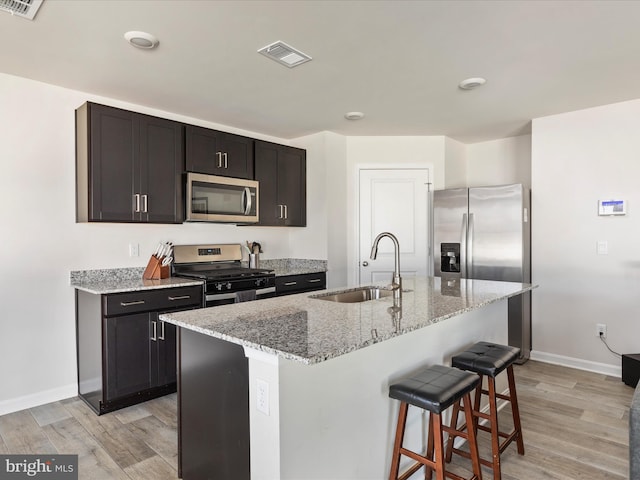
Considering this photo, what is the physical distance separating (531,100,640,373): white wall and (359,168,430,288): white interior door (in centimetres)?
117

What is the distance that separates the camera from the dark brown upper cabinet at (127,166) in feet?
10.1

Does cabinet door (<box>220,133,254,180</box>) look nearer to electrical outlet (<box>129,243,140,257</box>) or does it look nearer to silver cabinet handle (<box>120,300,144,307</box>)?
electrical outlet (<box>129,243,140,257</box>)

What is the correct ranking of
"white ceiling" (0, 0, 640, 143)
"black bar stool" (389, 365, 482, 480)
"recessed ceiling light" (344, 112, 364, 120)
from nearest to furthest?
1. "black bar stool" (389, 365, 482, 480)
2. "white ceiling" (0, 0, 640, 143)
3. "recessed ceiling light" (344, 112, 364, 120)

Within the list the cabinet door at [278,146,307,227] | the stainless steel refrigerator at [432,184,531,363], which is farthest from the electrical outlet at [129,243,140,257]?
the stainless steel refrigerator at [432,184,531,363]

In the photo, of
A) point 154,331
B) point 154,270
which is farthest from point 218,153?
point 154,331

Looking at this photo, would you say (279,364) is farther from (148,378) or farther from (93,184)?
(93,184)

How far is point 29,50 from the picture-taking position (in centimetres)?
254

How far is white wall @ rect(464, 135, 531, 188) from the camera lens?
4793 millimetres

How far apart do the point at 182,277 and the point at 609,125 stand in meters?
4.09

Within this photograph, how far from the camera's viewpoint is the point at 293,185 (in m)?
4.59

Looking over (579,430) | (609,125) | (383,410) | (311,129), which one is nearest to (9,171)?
(311,129)

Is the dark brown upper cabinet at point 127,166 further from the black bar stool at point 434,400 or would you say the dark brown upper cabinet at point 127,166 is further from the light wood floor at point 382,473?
the black bar stool at point 434,400

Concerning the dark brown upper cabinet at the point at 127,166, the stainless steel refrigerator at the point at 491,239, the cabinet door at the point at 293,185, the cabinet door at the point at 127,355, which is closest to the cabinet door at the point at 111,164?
the dark brown upper cabinet at the point at 127,166

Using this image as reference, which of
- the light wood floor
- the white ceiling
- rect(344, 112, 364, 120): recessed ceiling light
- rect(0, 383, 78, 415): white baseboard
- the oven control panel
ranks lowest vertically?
the light wood floor
